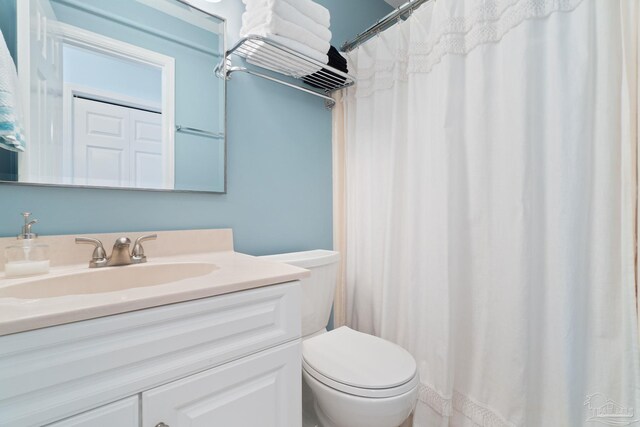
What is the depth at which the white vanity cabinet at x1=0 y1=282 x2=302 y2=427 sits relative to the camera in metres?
0.50

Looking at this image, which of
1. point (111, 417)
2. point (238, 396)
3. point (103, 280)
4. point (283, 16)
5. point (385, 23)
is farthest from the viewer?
point (385, 23)

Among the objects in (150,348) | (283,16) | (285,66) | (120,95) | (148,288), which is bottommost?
(150,348)

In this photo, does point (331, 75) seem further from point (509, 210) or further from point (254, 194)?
point (509, 210)

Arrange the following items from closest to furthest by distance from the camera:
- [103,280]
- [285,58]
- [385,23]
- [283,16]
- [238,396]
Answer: [238,396], [103,280], [283,16], [285,58], [385,23]

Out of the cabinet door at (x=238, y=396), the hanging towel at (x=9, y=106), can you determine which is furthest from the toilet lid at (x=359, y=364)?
the hanging towel at (x=9, y=106)

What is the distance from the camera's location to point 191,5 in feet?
3.88

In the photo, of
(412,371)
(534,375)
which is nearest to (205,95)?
(412,371)

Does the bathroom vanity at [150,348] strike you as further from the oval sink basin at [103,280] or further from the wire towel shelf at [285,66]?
the wire towel shelf at [285,66]

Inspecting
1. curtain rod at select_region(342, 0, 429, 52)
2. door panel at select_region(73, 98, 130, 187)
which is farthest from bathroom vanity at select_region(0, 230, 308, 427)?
curtain rod at select_region(342, 0, 429, 52)

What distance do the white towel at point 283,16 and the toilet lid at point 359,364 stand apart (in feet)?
4.51

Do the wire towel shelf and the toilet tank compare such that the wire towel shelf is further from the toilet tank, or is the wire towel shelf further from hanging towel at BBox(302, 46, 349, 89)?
the toilet tank

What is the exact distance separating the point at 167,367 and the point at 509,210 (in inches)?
46.4

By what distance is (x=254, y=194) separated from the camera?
1402mm

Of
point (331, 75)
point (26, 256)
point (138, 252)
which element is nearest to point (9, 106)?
point (26, 256)
